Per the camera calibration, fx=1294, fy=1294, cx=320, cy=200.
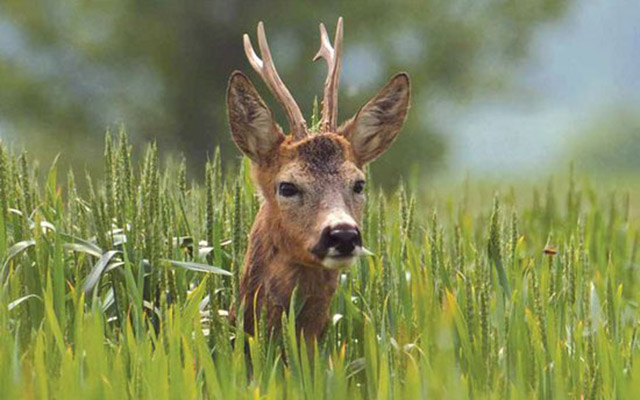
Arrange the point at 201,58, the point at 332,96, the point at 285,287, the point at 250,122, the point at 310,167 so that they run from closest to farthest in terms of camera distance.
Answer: the point at 285,287, the point at 310,167, the point at 250,122, the point at 332,96, the point at 201,58

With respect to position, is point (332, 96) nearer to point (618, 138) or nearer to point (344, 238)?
point (344, 238)

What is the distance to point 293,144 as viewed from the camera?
5.58 metres

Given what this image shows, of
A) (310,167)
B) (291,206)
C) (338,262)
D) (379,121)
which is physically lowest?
(338,262)

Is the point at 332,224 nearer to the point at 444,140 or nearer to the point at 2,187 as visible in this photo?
the point at 2,187

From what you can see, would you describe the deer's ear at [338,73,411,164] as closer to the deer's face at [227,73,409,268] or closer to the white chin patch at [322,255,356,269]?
the deer's face at [227,73,409,268]

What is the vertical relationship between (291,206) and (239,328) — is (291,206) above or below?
above

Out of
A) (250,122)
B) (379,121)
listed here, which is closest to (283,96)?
(250,122)

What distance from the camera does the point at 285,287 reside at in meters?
5.35

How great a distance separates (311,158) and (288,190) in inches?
6.9

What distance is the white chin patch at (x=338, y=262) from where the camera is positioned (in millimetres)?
4942

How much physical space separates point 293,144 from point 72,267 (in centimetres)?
135

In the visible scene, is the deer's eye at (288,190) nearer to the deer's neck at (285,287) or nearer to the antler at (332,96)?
the deer's neck at (285,287)

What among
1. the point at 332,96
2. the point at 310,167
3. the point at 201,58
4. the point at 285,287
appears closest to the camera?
the point at 285,287

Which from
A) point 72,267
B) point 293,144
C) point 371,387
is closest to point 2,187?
point 72,267
